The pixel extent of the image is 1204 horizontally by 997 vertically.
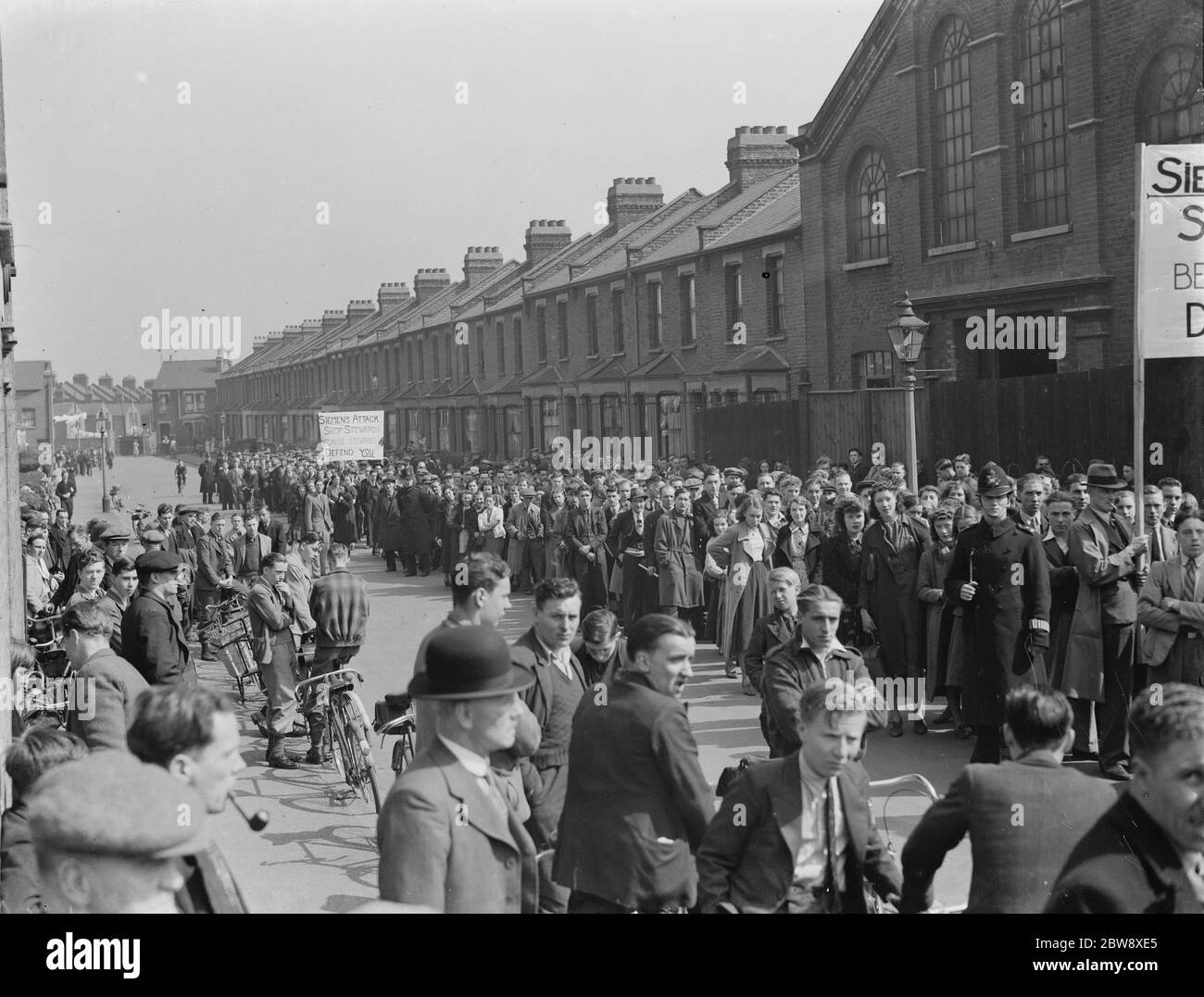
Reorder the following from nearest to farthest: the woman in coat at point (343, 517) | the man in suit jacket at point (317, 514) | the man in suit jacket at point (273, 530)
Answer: the man in suit jacket at point (273, 530)
the man in suit jacket at point (317, 514)
the woman in coat at point (343, 517)

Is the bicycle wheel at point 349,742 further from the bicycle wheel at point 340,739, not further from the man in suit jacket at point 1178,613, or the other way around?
the man in suit jacket at point 1178,613

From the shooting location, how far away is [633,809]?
14.6ft

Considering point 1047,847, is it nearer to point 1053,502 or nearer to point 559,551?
point 1053,502

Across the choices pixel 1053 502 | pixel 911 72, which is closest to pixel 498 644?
pixel 1053 502

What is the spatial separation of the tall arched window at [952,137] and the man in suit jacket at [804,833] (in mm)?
20101

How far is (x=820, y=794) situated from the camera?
4148 millimetres

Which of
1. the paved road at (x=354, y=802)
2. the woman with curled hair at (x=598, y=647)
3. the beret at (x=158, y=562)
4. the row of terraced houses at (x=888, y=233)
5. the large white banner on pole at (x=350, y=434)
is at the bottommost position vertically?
the paved road at (x=354, y=802)

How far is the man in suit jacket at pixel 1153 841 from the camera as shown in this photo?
3.38m

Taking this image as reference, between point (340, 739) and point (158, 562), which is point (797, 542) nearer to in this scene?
point (340, 739)

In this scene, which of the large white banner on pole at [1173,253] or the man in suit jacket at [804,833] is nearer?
the man in suit jacket at [804,833]

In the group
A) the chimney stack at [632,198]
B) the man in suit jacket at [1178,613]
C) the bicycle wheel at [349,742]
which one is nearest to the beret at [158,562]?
the bicycle wheel at [349,742]

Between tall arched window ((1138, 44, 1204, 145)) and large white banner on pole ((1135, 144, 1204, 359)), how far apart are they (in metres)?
9.92

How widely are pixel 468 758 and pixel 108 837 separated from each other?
112 centimetres

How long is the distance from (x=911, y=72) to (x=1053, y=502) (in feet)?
53.3
